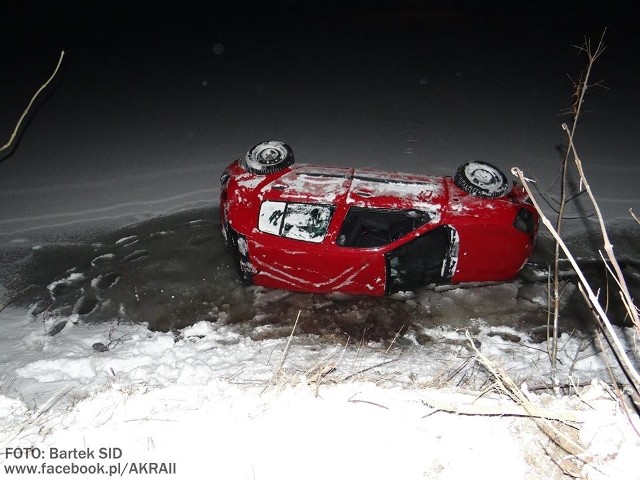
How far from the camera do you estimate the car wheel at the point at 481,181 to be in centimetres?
483

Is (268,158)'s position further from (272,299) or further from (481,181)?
(481,181)

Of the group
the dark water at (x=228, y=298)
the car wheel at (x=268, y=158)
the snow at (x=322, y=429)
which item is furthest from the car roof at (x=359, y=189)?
the snow at (x=322, y=429)

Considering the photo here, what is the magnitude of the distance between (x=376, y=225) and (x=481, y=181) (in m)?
1.19

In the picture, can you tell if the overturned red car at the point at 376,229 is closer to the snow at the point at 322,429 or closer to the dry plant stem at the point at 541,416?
the snow at the point at 322,429

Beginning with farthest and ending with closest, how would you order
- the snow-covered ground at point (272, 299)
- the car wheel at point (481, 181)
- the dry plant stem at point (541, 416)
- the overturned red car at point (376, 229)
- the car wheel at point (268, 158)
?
the car wheel at point (268, 158), the car wheel at point (481, 181), the overturned red car at point (376, 229), the snow-covered ground at point (272, 299), the dry plant stem at point (541, 416)

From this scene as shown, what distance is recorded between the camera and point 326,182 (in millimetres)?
5078

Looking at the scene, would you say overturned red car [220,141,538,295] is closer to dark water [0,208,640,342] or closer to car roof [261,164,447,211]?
car roof [261,164,447,211]

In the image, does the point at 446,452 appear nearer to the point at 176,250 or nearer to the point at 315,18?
the point at 176,250

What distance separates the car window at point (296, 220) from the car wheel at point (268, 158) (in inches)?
24.3

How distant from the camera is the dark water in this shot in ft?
16.1

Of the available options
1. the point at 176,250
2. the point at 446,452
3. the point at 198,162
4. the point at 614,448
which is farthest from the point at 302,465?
the point at 198,162

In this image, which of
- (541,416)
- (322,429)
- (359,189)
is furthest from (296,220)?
(541,416)

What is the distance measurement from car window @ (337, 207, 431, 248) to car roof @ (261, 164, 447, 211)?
0.08m

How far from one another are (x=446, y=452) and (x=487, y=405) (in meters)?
0.39
